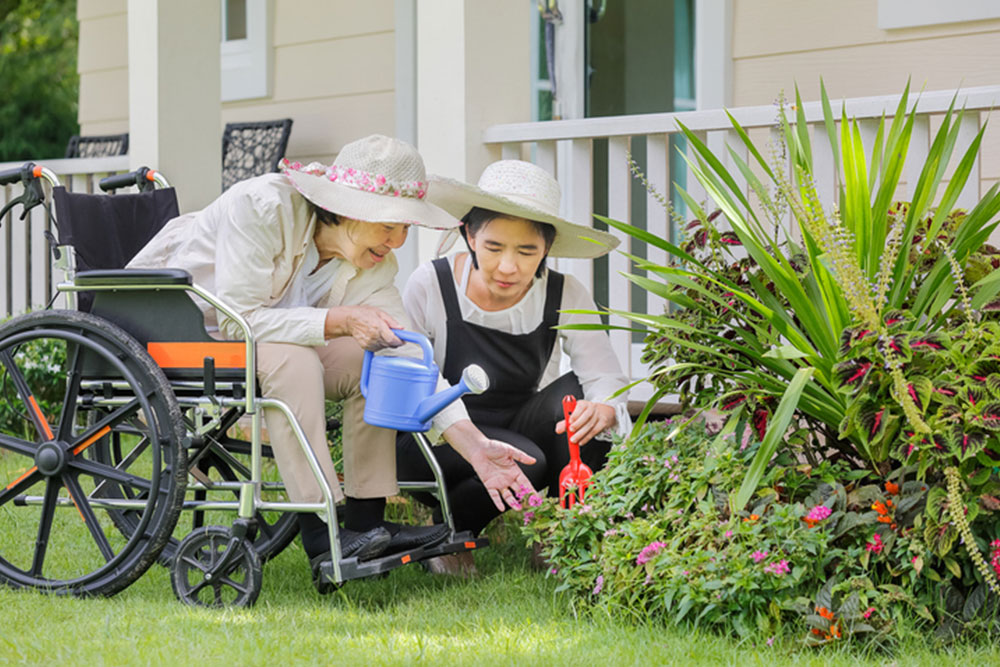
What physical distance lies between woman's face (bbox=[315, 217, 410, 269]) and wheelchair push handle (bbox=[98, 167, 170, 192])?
2.34ft

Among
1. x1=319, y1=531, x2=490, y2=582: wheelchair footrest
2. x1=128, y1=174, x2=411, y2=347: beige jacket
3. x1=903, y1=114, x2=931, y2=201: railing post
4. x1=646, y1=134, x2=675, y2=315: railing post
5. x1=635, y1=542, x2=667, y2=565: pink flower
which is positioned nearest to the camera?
x1=635, y1=542, x2=667, y2=565: pink flower

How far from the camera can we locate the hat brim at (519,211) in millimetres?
3016

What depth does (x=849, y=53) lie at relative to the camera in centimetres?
433

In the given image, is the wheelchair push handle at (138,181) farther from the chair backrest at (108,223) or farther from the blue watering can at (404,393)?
the blue watering can at (404,393)

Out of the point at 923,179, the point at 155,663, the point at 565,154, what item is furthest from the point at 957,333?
the point at 565,154

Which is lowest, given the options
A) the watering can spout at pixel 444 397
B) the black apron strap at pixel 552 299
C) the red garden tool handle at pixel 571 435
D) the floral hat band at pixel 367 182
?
the red garden tool handle at pixel 571 435

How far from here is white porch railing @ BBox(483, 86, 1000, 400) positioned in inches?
133

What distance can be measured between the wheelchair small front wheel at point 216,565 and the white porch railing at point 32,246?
98.3 inches

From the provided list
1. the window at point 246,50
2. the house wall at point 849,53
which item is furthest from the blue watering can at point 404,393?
the window at point 246,50

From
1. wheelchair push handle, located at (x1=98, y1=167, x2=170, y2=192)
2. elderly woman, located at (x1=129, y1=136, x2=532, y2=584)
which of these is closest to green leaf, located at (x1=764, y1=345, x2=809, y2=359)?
elderly woman, located at (x1=129, y1=136, x2=532, y2=584)

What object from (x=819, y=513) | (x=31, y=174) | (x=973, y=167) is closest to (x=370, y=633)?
(x=819, y=513)

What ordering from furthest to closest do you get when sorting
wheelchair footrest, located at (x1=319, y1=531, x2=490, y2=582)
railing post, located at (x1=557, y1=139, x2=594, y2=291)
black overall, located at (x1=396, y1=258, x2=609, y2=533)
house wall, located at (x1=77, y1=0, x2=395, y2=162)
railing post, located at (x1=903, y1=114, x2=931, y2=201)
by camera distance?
house wall, located at (x1=77, y1=0, x2=395, y2=162) < railing post, located at (x1=557, y1=139, x2=594, y2=291) < railing post, located at (x1=903, y1=114, x2=931, y2=201) < black overall, located at (x1=396, y1=258, x2=609, y2=533) < wheelchair footrest, located at (x1=319, y1=531, x2=490, y2=582)

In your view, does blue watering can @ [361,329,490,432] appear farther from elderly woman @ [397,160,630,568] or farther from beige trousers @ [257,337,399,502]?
elderly woman @ [397,160,630,568]

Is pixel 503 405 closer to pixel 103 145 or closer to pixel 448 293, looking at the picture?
pixel 448 293
